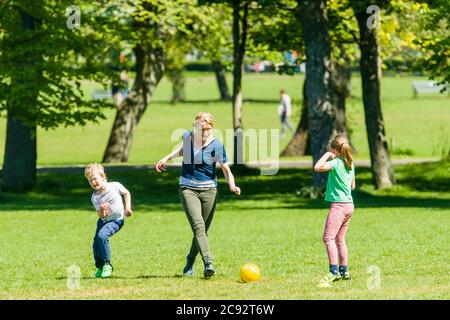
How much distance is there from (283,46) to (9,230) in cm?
1365

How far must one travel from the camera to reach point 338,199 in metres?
14.3

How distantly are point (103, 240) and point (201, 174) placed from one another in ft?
4.81

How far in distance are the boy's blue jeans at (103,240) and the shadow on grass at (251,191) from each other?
1260cm

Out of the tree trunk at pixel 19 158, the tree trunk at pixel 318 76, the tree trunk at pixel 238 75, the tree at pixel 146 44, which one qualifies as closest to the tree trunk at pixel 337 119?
the tree trunk at pixel 238 75

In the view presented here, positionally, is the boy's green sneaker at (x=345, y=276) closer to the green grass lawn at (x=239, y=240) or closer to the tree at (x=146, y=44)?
the green grass lawn at (x=239, y=240)

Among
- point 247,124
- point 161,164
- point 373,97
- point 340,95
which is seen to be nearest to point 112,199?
point 161,164

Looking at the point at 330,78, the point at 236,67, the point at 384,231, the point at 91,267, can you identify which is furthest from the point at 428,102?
the point at 91,267

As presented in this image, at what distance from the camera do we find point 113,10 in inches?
1469

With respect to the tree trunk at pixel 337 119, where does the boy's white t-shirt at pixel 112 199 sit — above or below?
above

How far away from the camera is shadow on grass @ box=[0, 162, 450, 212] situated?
95.8 ft

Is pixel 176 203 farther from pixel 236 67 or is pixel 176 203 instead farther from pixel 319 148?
pixel 236 67

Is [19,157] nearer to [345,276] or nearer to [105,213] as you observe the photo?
[105,213]

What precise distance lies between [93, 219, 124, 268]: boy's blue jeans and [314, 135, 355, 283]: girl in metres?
2.70

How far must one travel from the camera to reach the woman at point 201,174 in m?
14.7
